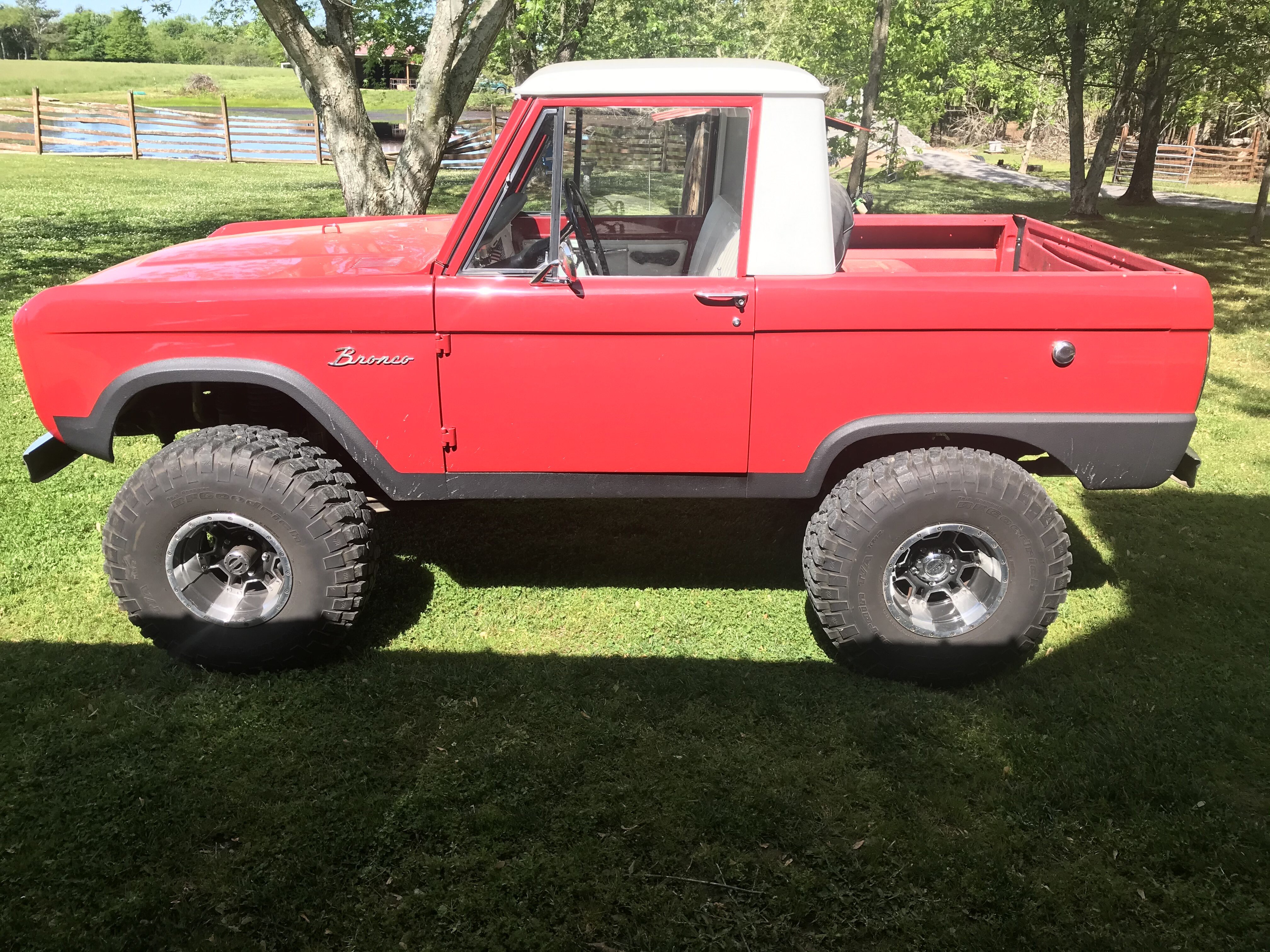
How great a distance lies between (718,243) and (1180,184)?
88.7ft

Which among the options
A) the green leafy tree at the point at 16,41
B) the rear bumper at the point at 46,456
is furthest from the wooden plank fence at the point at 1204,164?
the green leafy tree at the point at 16,41

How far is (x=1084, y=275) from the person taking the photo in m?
3.23

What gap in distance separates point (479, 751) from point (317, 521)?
96 cm

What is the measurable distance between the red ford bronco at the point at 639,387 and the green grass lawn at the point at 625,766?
373 millimetres

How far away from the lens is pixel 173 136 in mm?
25422

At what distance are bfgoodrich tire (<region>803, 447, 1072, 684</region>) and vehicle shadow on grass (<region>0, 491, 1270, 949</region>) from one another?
7.3 inches

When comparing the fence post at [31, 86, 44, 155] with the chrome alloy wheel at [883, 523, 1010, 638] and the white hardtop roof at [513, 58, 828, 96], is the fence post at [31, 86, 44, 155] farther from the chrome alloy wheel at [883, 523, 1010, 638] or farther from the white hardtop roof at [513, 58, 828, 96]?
the chrome alloy wheel at [883, 523, 1010, 638]

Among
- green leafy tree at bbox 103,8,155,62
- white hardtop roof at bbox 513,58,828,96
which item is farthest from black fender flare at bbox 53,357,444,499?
green leafy tree at bbox 103,8,155,62

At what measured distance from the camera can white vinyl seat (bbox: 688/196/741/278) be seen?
351 cm

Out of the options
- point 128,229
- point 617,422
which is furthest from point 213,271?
point 128,229

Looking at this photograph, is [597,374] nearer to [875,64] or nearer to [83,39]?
[875,64]

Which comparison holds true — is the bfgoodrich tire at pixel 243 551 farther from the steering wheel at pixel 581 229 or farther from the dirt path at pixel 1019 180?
the dirt path at pixel 1019 180

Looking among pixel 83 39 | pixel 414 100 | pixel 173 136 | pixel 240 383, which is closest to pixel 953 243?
pixel 240 383

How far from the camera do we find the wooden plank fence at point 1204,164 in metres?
26.4
